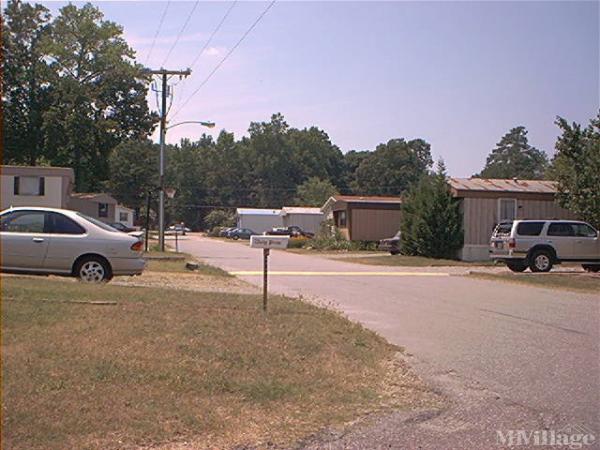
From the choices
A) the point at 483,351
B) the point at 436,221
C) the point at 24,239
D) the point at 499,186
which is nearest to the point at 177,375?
the point at 483,351

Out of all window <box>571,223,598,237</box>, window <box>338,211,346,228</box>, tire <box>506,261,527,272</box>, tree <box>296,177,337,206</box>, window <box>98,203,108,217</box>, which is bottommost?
tire <box>506,261,527,272</box>

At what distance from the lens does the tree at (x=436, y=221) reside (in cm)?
3269

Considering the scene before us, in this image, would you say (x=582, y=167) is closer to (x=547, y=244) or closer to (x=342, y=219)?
(x=547, y=244)

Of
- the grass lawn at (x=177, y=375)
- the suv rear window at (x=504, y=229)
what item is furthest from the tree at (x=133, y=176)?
the grass lawn at (x=177, y=375)

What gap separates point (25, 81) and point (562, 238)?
1797 inches

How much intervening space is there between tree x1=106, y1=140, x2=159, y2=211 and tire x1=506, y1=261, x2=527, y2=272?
65.7 metres

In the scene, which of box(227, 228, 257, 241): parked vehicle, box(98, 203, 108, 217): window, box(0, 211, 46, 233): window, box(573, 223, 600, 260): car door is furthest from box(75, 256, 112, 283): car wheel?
box(227, 228, 257, 241): parked vehicle

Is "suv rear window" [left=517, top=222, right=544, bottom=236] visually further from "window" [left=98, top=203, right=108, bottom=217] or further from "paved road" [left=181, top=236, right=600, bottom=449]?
"window" [left=98, top=203, right=108, bottom=217]

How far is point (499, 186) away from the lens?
110 ft

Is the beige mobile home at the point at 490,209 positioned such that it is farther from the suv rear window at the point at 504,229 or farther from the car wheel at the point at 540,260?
the car wheel at the point at 540,260

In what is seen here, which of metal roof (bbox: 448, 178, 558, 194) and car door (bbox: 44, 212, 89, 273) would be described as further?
metal roof (bbox: 448, 178, 558, 194)

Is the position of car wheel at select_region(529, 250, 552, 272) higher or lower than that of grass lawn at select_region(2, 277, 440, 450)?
higher

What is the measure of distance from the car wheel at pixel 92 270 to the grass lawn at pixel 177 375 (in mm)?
3092

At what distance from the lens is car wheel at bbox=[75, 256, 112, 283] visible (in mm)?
13680
